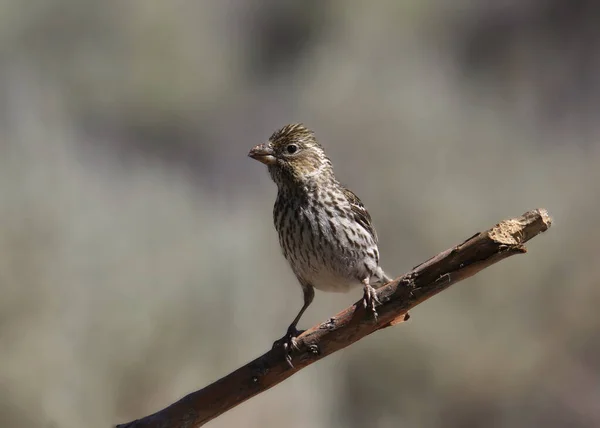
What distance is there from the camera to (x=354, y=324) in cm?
389

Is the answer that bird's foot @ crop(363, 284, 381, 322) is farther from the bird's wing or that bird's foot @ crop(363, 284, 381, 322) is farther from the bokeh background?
the bokeh background

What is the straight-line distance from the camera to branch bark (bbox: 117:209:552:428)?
3381 mm

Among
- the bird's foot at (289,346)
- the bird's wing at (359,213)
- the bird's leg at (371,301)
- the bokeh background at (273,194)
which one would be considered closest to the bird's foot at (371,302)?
the bird's leg at (371,301)

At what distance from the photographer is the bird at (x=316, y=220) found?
4.51 m

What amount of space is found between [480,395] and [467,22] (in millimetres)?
5410

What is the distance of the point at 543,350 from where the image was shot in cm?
822

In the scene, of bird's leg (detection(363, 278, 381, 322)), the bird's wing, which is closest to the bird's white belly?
the bird's wing

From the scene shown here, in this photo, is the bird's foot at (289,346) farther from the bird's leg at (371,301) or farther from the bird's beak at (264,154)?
the bird's beak at (264,154)

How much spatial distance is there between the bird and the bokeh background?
3110 mm

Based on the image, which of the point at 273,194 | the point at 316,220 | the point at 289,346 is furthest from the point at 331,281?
the point at 273,194

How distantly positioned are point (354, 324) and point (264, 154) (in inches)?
48.6

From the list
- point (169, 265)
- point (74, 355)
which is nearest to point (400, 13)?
point (169, 265)

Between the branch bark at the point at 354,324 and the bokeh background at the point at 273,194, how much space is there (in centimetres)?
327

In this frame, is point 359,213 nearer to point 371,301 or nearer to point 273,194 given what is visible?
point 371,301
